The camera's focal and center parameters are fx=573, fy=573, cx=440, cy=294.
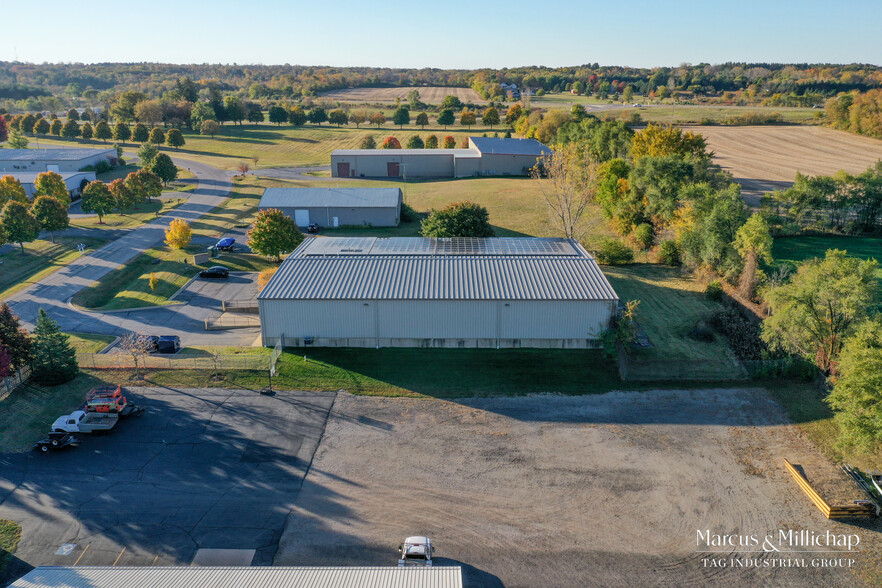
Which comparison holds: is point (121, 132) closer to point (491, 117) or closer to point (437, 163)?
point (437, 163)

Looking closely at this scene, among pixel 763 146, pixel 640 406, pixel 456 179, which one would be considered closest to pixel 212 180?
pixel 456 179

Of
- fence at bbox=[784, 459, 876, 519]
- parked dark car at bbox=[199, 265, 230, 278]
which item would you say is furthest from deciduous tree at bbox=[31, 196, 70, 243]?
fence at bbox=[784, 459, 876, 519]

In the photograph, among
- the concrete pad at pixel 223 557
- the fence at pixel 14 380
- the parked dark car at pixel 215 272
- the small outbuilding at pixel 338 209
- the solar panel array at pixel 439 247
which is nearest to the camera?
the concrete pad at pixel 223 557

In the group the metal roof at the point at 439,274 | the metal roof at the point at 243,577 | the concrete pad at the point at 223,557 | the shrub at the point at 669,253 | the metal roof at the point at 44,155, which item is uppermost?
the metal roof at the point at 44,155

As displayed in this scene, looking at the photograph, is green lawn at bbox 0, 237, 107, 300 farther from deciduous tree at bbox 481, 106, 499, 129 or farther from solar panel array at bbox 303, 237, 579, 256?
deciduous tree at bbox 481, 106, 499, 129

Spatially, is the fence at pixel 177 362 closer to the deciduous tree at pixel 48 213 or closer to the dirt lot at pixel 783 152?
the deciduous tree at pixel 48 213

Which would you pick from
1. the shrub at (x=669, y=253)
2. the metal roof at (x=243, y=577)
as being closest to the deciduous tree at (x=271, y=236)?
the shrub at (x=669, y=253)
